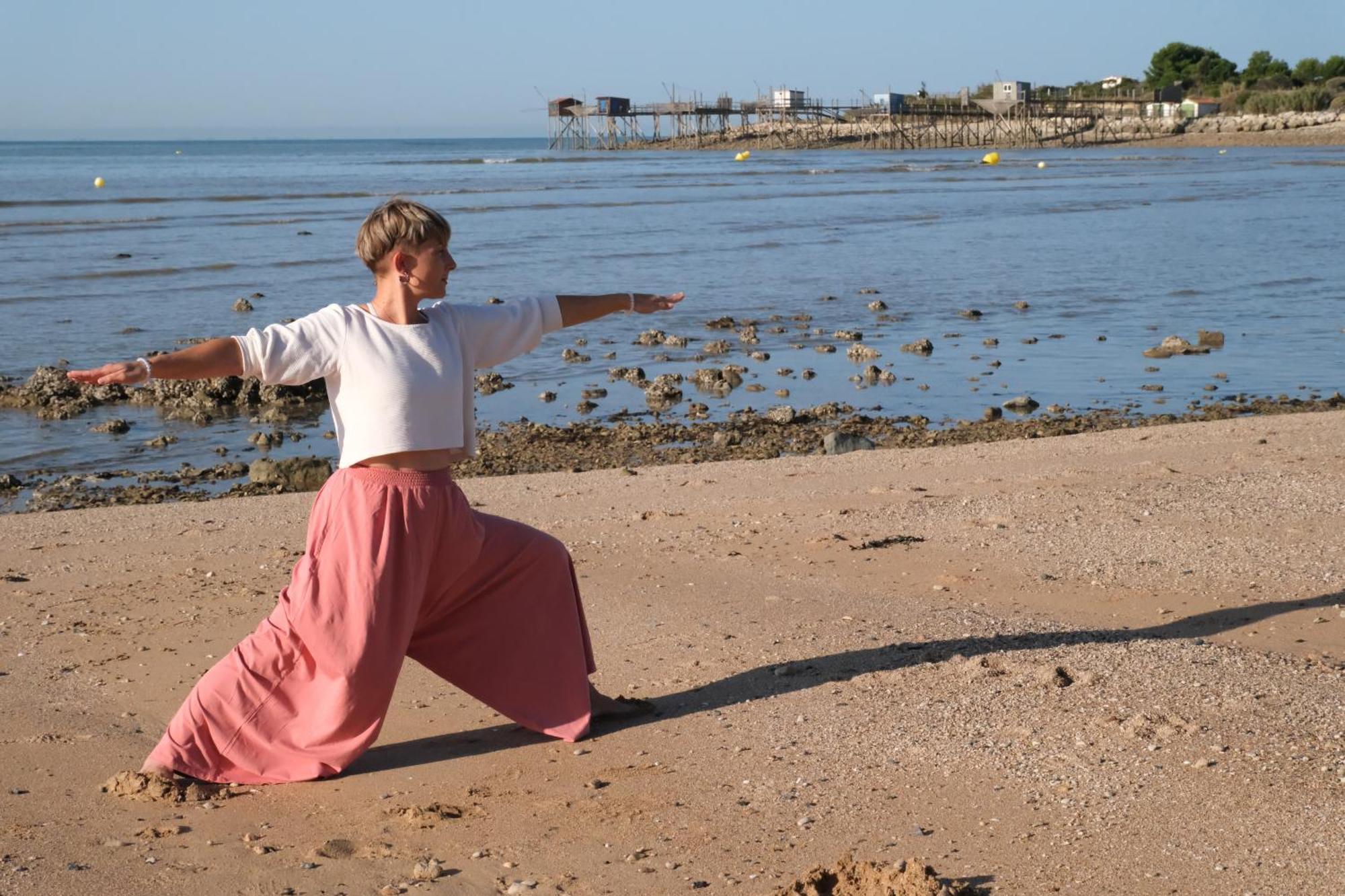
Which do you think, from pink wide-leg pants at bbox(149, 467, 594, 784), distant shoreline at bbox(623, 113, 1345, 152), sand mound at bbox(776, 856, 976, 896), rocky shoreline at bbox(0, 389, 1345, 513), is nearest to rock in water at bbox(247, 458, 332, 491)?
rocky shoreline at bbox(0, 389, 1345, 513)

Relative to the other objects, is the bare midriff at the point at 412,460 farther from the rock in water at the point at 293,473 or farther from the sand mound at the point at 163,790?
the rock in water at the point at 293,473

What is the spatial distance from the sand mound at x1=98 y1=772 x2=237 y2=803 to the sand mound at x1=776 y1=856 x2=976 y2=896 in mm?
1847

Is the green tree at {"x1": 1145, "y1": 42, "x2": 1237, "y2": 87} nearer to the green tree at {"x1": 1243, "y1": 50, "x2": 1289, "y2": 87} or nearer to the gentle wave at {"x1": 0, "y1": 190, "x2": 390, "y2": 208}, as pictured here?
the green tree at {"x1": 1243, "y1": 50, "x2": 1289, "y2": 87}

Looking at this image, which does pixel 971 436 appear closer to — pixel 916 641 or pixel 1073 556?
pixel 1073 556

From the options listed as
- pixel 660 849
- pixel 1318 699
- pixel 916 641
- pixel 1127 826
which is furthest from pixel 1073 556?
pixel 660 849

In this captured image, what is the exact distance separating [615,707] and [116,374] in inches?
78.7

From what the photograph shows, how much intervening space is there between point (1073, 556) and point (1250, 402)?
20.9 ft

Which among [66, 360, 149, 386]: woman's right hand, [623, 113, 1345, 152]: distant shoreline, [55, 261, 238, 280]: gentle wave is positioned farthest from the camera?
[623, 113, 1345, 152]: distant shoreline

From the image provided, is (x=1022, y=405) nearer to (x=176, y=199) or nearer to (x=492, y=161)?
(x=176, y=199)

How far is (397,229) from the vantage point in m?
4.13

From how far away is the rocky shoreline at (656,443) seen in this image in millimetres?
10172

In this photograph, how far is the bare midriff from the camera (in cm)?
421

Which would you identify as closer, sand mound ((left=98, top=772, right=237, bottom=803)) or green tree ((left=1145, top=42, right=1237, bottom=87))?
sand mound ((left=98, top=772, right=237, bottom=803))

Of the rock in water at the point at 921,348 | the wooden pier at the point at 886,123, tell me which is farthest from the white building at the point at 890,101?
the rock in water at the point at 921,348
